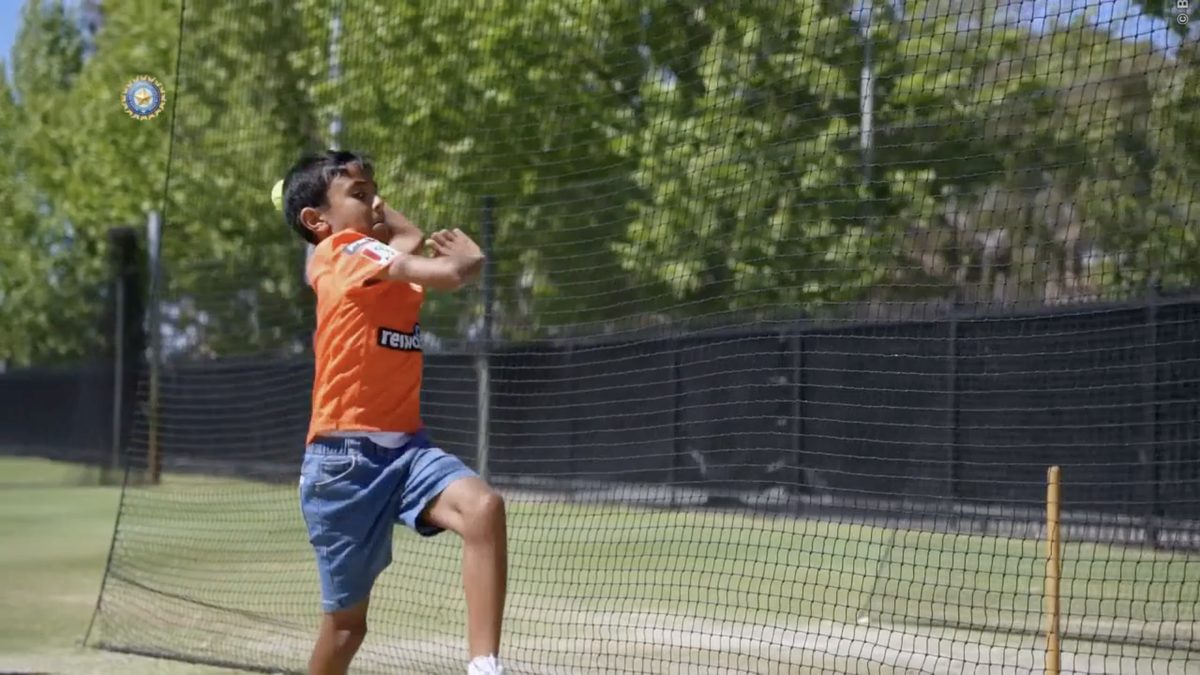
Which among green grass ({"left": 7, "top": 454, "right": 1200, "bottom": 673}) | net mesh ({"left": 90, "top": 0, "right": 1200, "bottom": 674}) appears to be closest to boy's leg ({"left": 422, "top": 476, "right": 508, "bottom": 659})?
net mesh ({"left": 90, "top": 0, "right": 1200, "bottom": 674})

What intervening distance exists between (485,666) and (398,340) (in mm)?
1031

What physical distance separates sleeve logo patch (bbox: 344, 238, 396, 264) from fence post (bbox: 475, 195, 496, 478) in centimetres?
431

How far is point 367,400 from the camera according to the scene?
4.41 m

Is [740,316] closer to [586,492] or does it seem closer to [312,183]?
[586,492]

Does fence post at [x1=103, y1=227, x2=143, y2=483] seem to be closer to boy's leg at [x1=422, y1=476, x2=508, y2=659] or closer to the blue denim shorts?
the blue denim shorts

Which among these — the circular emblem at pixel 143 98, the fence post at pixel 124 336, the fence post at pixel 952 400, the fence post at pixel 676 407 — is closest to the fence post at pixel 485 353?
the fence post at pixel 676 407

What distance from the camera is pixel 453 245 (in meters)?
4.29

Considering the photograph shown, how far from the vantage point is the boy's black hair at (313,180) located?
4.70m

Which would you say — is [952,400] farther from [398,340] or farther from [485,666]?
[485,666]

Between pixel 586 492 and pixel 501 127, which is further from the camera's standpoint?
pixel 586 492

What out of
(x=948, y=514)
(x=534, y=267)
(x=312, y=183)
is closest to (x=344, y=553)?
(x=312, y=183)

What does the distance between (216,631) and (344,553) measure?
11.7ft

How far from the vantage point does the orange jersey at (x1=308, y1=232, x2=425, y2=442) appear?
441 centimetres

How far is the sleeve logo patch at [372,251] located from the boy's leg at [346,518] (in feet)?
1.77
